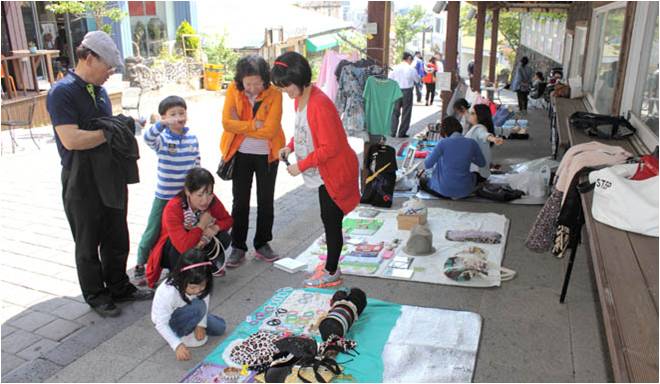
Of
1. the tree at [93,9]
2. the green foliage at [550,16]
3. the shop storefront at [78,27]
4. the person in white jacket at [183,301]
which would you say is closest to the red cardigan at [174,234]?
the person in white jacket at [183,301]

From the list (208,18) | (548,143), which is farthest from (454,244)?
(208,18)

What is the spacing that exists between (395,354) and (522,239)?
2.24 metres

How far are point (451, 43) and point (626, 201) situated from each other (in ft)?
23.7

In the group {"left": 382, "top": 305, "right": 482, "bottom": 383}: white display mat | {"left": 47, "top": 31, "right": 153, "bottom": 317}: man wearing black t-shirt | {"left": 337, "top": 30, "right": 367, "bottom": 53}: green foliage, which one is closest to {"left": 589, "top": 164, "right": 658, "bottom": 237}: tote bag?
{"left": 382, "top": 305, "right": 482, "bottom": 383}: white display mat

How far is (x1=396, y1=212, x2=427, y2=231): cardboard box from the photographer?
4871 mm

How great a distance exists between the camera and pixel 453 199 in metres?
5.89

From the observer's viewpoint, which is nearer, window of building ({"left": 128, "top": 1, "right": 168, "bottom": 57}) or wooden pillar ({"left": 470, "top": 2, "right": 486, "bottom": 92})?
wooden pillar ({"left": 470, "top": 2, "right": 486, "bottom": 92})

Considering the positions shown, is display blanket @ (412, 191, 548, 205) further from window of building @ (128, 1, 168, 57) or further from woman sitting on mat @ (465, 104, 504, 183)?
window of building @ (128, 1, 168, 57)

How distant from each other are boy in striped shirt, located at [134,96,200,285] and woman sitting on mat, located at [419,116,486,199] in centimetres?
278

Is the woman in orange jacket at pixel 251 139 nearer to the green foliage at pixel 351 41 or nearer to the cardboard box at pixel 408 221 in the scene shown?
the cardboard box at pixel 408 221

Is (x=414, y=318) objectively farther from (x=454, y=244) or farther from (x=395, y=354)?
(x=454, y=244)

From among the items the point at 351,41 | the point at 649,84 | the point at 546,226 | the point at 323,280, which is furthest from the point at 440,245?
the point at 351,41

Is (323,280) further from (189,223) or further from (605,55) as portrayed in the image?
(605,55)

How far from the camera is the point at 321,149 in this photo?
11.2ft
